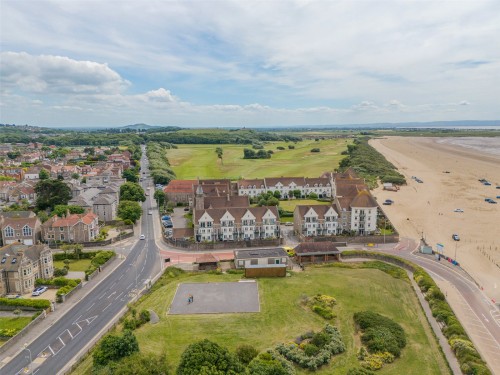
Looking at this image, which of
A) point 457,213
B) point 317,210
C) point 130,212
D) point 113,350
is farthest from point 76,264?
point 457,213

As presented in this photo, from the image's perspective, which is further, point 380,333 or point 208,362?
point 380,333

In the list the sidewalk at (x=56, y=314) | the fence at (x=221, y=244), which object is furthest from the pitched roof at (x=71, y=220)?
the fence at (x=221, y=244)

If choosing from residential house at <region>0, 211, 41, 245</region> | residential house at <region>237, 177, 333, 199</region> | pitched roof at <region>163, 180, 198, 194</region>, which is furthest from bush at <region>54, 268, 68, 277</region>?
residential house at <region>237, 177, 333, 199</region>

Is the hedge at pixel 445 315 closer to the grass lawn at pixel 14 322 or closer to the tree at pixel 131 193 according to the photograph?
the grass lawn at pixel 14 322

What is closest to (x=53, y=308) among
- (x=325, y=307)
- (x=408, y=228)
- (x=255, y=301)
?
(x=255, y=301)

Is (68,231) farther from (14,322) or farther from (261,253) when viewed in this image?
(261,253)

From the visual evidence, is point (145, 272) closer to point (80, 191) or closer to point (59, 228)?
point (59, 228)

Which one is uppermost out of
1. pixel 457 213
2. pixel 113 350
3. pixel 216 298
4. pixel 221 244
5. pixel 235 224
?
pixel 235 224
